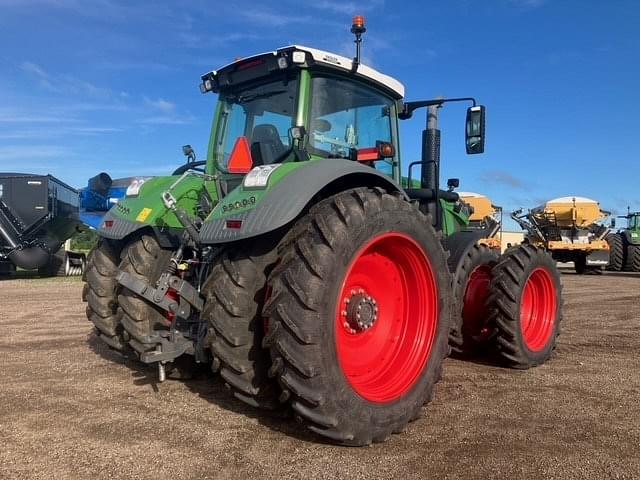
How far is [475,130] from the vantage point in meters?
4.80

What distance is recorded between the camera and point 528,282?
5.34 metres

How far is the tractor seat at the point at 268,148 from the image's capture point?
163 inches

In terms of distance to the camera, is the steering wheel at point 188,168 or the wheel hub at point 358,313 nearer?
the wheel hub at point 358,313

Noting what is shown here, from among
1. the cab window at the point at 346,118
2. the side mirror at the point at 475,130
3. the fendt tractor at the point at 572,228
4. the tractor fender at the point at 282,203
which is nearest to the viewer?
the tractor fender at the point at 282,203

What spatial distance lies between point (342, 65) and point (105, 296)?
251 centimetres

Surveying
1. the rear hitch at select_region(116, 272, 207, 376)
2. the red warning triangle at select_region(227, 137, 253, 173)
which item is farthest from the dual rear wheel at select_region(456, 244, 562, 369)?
the rear hitch at select_region(116, 272, 207, 376)

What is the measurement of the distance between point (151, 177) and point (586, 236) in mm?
17870

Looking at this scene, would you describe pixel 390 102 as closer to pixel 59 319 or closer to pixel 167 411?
pixel 167 411

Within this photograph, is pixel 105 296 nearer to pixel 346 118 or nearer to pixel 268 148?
pixel 268 148

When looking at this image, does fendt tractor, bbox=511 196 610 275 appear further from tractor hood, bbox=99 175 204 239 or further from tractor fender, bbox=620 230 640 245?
tractor hood, bbox=99 175 204 239

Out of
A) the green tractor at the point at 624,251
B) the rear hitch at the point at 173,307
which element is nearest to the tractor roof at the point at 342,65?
the rear hitch at the point at 173,307

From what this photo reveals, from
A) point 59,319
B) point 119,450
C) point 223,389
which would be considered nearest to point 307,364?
point 119,450

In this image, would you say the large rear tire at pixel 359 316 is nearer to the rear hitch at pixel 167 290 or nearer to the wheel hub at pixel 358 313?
the wheel hub at pixel 358 313

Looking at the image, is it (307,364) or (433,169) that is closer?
(307,364)
